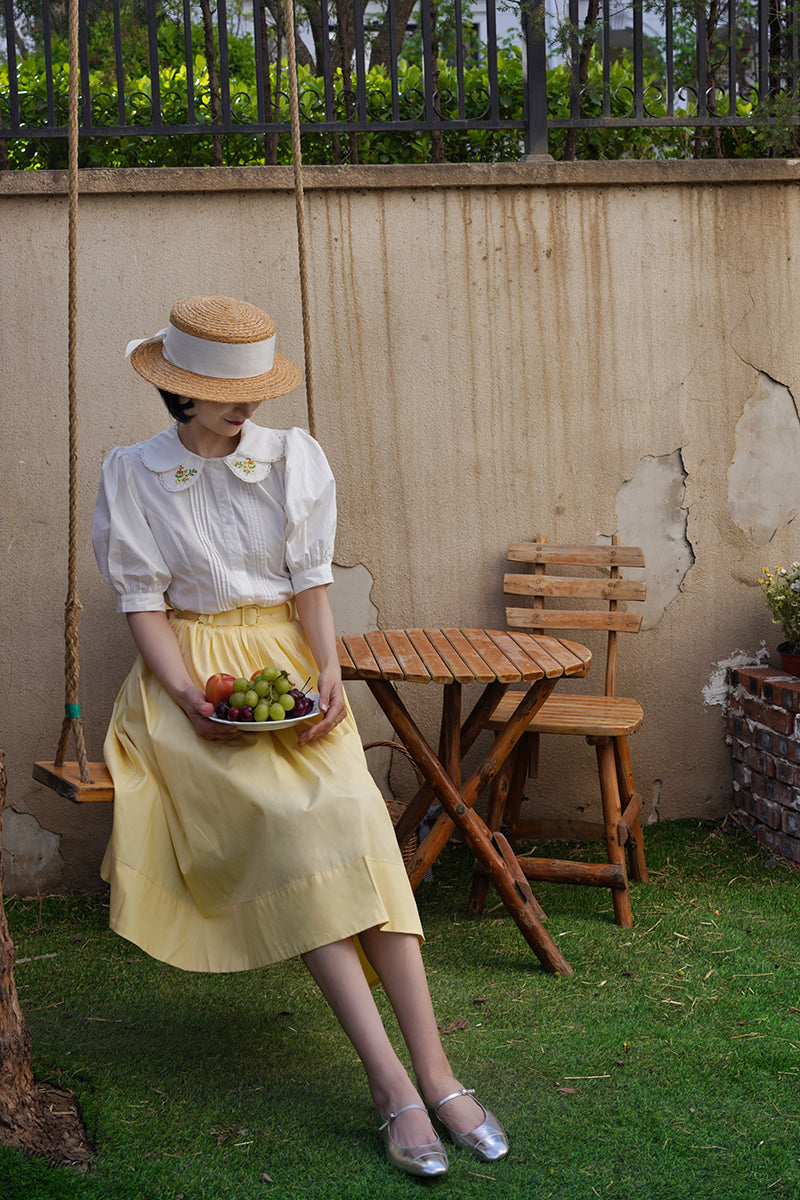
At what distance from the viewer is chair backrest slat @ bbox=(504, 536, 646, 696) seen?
13.2 ft

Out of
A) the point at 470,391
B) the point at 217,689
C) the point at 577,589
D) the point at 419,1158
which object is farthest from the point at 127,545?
the point at 577,589

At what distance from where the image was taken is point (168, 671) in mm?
2639

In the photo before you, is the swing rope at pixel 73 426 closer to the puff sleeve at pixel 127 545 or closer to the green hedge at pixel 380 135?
the puff sleeve at pixel 127 545

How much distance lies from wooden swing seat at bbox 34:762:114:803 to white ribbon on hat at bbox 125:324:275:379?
41.0 inches

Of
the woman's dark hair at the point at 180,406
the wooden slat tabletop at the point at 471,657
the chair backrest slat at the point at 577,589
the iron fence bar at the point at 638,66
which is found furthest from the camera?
the iron fence bar at the point at 638,66

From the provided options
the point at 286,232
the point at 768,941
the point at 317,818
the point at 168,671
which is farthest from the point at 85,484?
the point at 768,941

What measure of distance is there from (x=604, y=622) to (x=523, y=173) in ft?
5.69

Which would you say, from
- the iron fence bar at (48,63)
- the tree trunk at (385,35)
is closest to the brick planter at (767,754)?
the iron fence bar at (48,63)

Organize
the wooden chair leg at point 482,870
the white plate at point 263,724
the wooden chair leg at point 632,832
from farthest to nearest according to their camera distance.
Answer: the wooden chair leg at point 632,832 → the wooden chair leg at point 482,870 → the white plate at point 263,724

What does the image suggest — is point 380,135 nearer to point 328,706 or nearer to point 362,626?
point 362,626

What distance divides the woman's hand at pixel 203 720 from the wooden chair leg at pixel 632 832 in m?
1.72

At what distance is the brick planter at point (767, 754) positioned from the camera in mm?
3857

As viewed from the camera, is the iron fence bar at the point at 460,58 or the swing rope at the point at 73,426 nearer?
the swing rope at the point at 73,426

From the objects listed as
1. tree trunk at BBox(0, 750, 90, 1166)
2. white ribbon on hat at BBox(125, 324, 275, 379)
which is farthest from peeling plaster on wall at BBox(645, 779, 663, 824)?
tree trunk at BBox(0, 750, 90, 1166)
